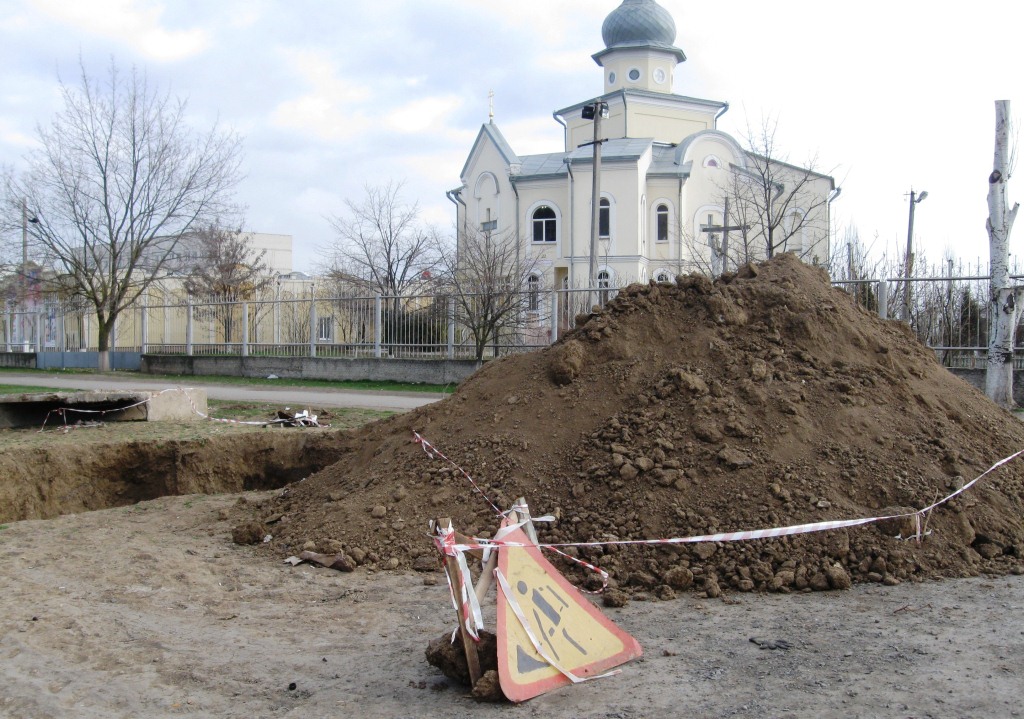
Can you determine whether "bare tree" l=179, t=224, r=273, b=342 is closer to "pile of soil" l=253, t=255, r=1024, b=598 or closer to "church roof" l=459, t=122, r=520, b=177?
"church roof" l=459, t=122, r=520, b=177

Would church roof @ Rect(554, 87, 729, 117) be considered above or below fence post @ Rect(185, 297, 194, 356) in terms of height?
above

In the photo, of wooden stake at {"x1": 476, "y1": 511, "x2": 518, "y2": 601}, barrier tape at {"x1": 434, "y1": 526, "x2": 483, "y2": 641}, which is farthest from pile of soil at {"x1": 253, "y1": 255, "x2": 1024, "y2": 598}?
barrier tape at {"x1": 434, "y1": 526, "x2": 483, "y2": 641}

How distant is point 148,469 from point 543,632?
6.49 metres

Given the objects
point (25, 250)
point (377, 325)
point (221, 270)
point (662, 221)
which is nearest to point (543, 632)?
point (377, 325)

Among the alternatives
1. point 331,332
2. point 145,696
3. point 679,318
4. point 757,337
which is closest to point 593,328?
point 679,318

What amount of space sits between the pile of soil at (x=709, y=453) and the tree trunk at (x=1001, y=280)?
597cm

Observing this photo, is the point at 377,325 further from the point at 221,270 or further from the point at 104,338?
the point at 221,270

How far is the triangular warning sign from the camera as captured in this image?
3.56m

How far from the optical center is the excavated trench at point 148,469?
27.0 feet

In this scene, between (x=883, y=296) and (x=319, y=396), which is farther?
(x=319, y=396)

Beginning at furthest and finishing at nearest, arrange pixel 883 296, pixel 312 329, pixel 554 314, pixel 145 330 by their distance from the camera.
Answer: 1. pixel 145 330
2. pixel 312 329
3. pixel 554 314
4. pixel 883 296

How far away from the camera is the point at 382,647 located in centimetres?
414

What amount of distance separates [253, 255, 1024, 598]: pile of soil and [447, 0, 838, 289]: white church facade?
25563 mm

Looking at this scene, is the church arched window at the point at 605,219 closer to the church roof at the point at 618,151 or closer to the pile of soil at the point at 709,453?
the church roof at the point at 618,151
